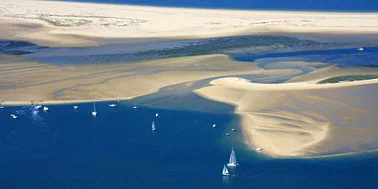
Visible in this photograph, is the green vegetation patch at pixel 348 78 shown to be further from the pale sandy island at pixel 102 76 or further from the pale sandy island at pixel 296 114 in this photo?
the pale sandy island at pixel 102 76

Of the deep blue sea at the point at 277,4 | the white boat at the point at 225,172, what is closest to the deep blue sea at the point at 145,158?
the white boat at the point at 225,172

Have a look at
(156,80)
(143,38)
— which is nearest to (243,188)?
(156,80)

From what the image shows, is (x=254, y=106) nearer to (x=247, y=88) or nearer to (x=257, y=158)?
A: (x=247, y=88)

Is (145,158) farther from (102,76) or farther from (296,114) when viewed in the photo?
(102,76)

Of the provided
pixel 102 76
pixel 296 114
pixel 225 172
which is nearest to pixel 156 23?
pixel 102 76

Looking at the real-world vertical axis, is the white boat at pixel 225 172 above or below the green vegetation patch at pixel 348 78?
below

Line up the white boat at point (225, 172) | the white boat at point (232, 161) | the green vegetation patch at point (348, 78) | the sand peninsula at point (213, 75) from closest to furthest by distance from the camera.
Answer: the white boat at point (225, 172)
the white boat at point (232, 161)
the sand peninsula at point (213, 75)
the green vegetation patch at point (348, 78)
